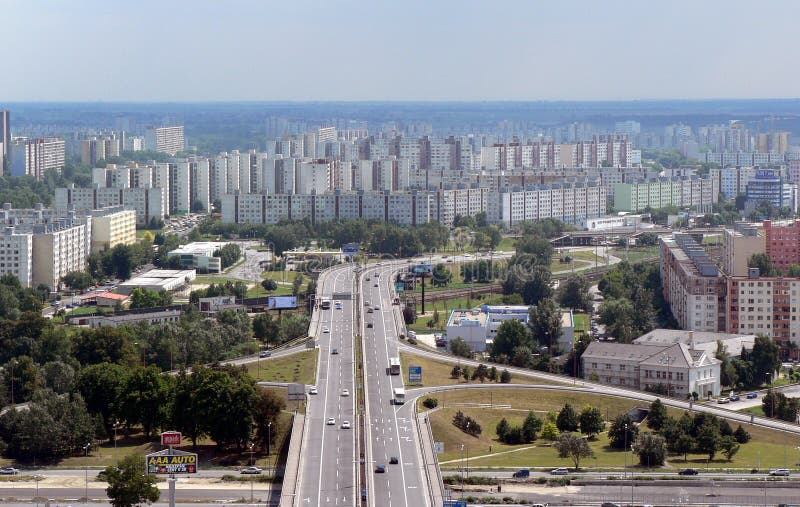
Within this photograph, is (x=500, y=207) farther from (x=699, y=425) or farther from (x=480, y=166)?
(x=699, y=425)

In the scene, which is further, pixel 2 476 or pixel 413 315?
pixel 413 315

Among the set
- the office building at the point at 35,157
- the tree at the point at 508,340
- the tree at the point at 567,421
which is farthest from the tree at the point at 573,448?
the office building at the point at 35,157

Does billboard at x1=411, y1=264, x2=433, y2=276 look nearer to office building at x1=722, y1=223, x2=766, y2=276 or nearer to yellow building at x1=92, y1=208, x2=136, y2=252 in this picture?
office building at x1=722, y1=223, x2=766, y2=276

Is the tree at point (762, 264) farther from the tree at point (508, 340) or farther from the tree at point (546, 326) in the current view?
the tree at point (508, 340)

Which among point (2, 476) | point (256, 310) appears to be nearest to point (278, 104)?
point (256, 310)

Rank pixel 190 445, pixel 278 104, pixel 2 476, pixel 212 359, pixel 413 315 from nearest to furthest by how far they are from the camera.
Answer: pixel 2 476, pixel 190 445, pixel 212 359, pixel 413 315, pixel 278 104

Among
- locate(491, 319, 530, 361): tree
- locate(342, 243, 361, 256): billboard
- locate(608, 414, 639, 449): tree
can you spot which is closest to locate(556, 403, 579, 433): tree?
locate(608, 414, 639, 449): tree
